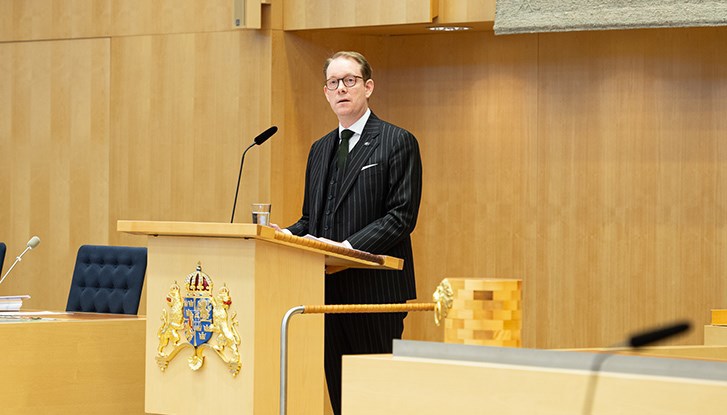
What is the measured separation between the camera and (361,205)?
408 centimetres

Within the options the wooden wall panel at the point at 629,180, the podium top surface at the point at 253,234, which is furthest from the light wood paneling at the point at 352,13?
the podium top surface at the point at 253,234

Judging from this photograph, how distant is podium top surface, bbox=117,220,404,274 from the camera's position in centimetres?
329

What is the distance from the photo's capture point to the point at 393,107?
7055mm

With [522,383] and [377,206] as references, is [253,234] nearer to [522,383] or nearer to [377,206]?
[377,206]

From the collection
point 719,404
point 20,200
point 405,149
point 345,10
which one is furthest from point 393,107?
point 719,404

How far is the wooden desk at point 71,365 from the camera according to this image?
437 cm

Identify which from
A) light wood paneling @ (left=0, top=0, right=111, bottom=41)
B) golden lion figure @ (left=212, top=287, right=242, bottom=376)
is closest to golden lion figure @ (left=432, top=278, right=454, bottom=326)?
golden lion figure @ (left=212, top=287, right=242, bottom=376)

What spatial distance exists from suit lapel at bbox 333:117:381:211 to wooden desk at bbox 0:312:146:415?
1.13 meters

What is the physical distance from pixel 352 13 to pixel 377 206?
2.67m

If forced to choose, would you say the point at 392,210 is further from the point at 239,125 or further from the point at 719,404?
the point at 239,125

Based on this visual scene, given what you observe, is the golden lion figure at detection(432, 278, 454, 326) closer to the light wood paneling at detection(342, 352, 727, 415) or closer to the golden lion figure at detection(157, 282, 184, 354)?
the light wood paneling at detection(342, 352, 727, 415)

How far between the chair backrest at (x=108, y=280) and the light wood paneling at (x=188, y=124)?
139 cm

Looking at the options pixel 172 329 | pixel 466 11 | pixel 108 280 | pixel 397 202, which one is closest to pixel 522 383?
pixel 172 329

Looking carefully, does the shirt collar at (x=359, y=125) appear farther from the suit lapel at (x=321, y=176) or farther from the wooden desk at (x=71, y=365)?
the wooden desk at (x=71, y=365)
